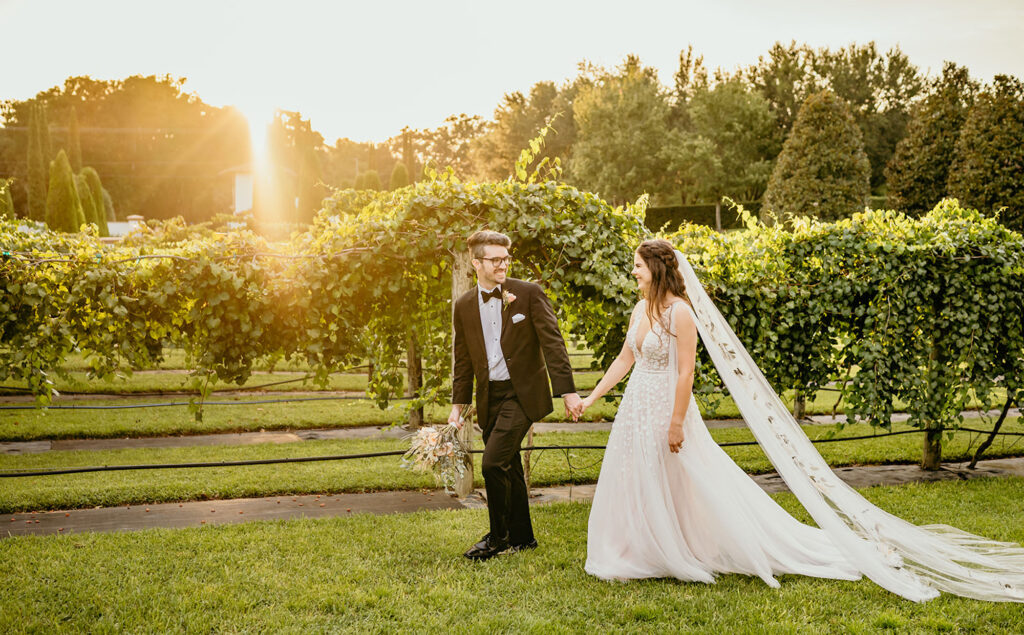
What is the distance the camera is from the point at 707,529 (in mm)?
4832

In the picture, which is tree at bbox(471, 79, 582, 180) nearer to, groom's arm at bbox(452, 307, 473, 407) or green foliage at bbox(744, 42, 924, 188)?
green foliage at bbox(744, 42, 924, 188)

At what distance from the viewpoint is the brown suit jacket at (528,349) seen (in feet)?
16.5

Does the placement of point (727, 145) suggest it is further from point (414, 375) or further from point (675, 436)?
point (675, 436)

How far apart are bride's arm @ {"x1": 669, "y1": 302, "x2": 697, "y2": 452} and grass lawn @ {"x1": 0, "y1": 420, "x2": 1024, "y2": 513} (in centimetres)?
Answer: 260

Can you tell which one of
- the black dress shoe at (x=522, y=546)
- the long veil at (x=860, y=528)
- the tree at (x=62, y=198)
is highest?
the tree at (x=62, y=198)

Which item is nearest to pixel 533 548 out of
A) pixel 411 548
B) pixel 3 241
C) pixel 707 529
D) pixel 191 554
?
pixel 411 548

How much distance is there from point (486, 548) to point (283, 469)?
3706 millimetres

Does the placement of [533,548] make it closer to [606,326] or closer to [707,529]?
[707,529]

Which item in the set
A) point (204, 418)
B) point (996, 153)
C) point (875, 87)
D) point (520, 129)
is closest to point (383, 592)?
point (204, 418)

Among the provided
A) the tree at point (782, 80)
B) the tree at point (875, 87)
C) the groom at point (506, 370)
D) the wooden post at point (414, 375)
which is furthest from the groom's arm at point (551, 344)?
the tree at point (875, 87)

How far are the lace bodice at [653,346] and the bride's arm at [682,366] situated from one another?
0.35 ft

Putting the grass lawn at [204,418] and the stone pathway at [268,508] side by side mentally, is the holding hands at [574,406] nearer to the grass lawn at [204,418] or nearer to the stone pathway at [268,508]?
the stone pathway at [268,508]

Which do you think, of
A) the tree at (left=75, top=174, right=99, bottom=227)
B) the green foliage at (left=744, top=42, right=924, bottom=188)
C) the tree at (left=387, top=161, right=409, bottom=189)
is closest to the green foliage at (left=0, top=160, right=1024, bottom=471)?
the tree at (left=387, top=161, right=409, bottom=189)

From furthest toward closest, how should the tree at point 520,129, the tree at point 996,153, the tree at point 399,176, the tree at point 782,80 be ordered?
1. the tree at point 520,129
2. the tree at point 782,80
3. the tree at point 399,176
4. the tree at point 996,153
